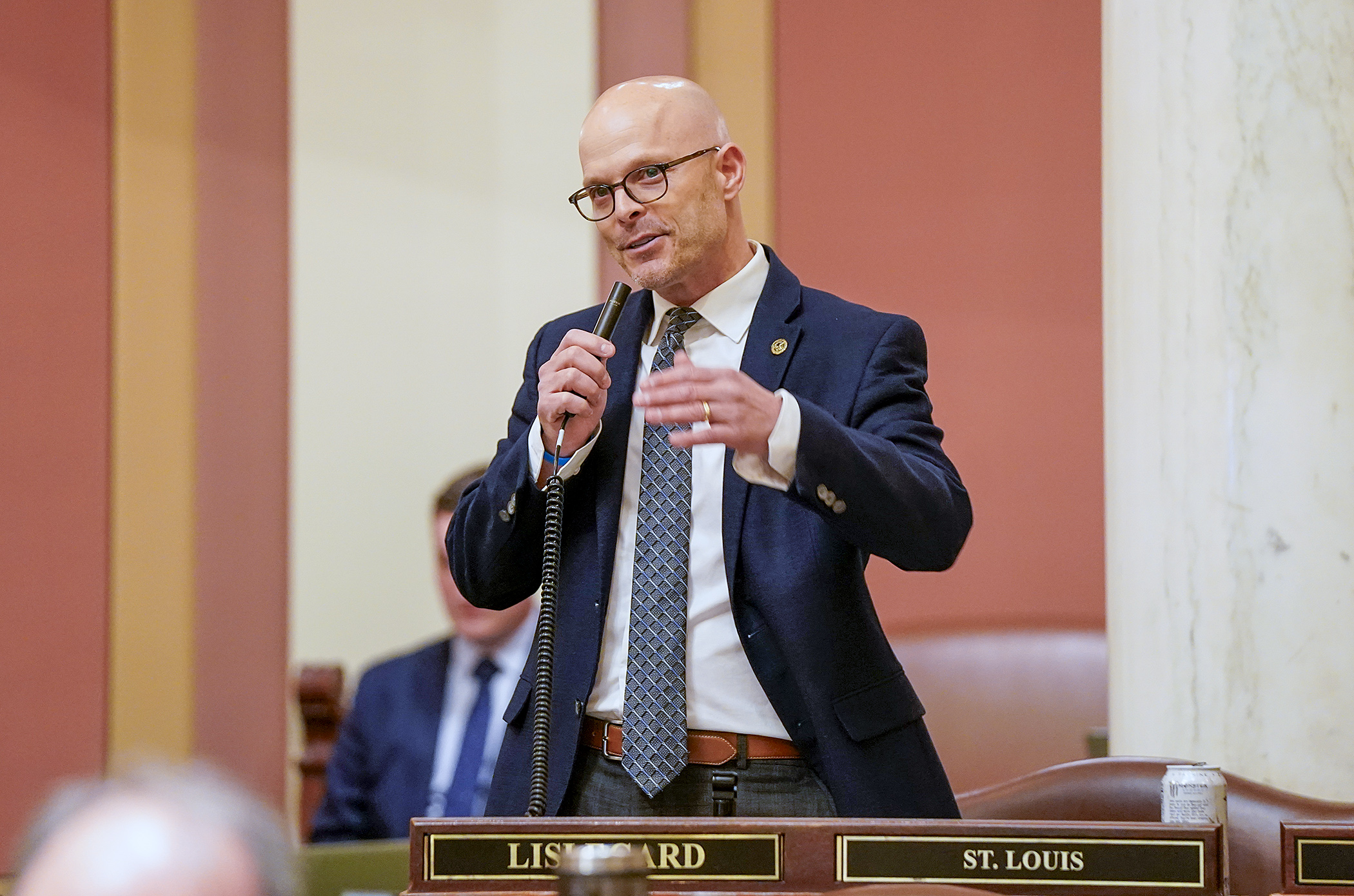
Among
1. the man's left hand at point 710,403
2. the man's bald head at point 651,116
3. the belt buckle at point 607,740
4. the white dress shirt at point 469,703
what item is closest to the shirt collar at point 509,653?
the white dress shirt at point 469,703

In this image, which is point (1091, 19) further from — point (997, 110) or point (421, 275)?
point (421, 275)

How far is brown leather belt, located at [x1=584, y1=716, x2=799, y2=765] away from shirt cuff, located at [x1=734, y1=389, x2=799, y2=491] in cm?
31

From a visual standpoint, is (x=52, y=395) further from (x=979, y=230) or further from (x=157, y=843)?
(x=157, y=843)

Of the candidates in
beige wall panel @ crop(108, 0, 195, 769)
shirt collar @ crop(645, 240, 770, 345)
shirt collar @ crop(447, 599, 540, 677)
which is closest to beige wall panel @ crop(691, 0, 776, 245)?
shirt collar @ crop(447, 599, 540, 677)

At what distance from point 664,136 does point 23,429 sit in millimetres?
2394

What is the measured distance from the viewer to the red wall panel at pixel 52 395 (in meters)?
3.64

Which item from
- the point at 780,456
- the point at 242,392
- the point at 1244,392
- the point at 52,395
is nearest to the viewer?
the point at 780,456

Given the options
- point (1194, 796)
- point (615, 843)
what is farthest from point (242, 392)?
point (1194, 796)

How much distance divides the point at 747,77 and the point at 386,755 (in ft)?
6.21

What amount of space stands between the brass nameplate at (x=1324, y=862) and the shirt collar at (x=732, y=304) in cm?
89

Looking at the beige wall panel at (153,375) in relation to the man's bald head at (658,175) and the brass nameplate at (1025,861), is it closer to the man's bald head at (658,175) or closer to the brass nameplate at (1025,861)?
the man's bald head at (658,175)

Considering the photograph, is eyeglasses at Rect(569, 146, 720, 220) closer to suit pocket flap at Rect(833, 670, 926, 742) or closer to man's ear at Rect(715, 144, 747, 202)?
man's ear at Rect(715, 144, 747, 202)

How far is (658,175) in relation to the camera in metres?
1.88

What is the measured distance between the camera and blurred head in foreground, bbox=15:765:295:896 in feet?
2.05
